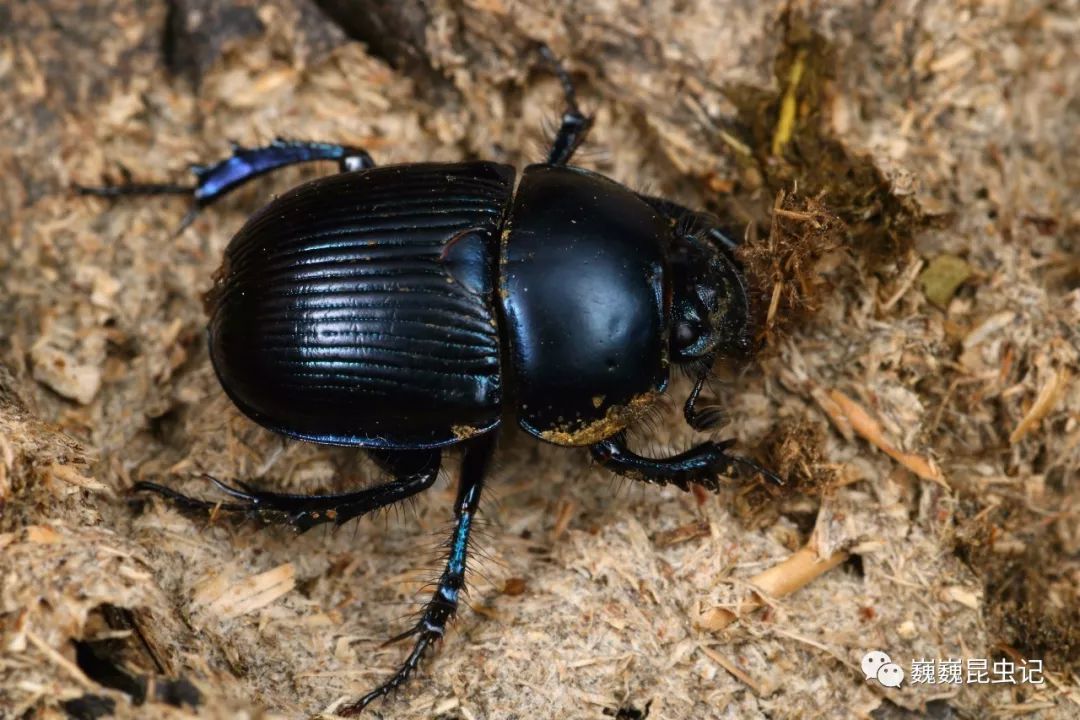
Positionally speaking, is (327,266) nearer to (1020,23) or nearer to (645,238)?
(645,238)

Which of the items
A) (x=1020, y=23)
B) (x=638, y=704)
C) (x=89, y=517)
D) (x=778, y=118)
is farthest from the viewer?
(x=1020, y=23)

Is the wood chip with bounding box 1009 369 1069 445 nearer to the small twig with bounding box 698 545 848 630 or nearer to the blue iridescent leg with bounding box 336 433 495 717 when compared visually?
the small twig with bounding box 698 545 848 630

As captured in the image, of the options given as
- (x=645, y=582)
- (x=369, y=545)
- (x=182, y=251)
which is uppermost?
(x=182, y=251)

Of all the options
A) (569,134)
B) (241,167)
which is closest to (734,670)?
(569,134)

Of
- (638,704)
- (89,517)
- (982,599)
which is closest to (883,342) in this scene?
(982,599)

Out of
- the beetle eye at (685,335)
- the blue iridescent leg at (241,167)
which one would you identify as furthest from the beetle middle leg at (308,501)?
the blue iridescent leg at (241,167)

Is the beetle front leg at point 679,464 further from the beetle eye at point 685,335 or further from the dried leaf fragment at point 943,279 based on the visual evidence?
the dried leaf fragment at point 943,279

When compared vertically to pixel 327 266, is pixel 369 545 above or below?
below
